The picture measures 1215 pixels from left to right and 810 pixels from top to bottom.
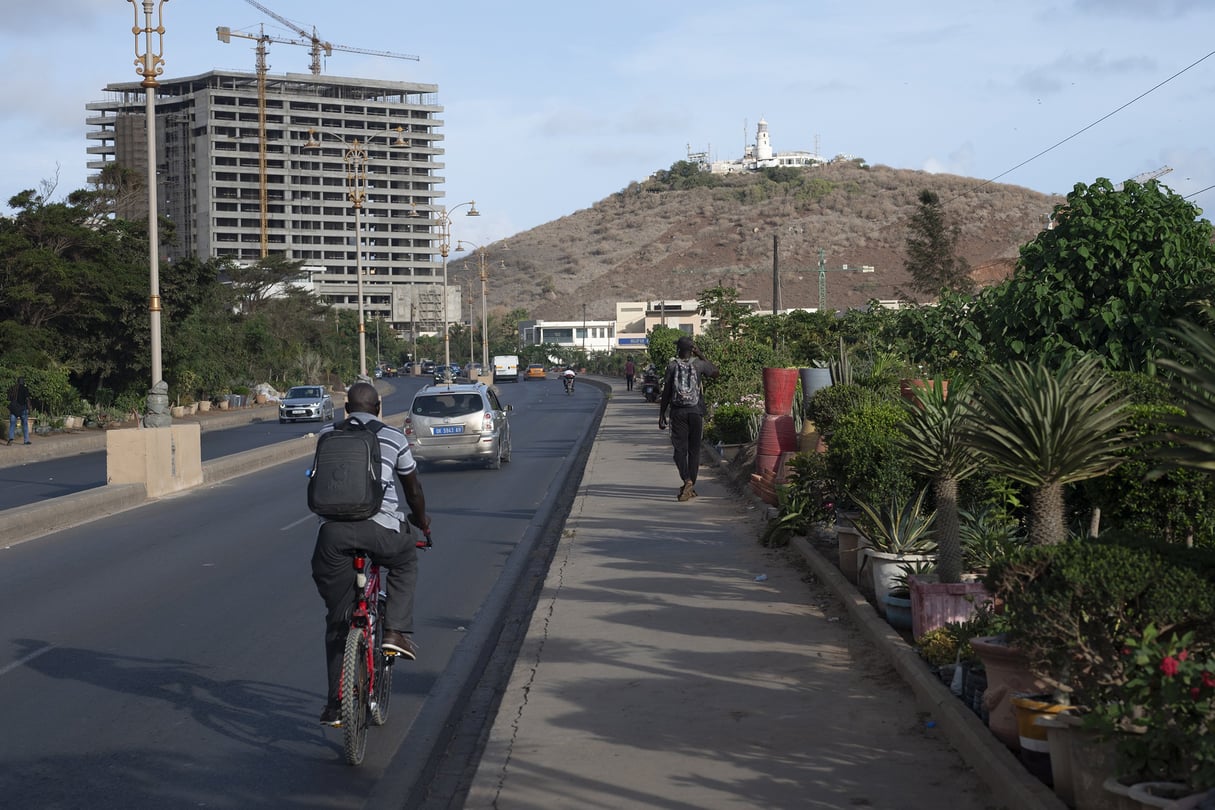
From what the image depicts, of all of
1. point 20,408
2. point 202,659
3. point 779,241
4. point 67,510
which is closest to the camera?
point 202,659

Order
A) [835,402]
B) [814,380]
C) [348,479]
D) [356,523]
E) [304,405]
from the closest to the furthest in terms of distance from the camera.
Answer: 1. [348,479]
2. [356,523]
3. [835,402]
4. [814,380]
5. [304,405]

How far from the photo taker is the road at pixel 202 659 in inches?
251

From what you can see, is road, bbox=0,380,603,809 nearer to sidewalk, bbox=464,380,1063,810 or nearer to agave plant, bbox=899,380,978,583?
sidewalk, bbox=464,380,1063,810

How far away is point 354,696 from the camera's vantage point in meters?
6.30

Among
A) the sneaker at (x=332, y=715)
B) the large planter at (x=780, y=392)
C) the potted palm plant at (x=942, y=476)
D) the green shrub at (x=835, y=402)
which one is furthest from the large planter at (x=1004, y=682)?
the large planter at (x=780, y=392)

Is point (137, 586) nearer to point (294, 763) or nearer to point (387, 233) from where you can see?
point (294, 763)

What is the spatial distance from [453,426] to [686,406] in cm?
789

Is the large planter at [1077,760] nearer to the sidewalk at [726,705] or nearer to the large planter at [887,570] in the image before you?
the sidewalk at [726,705]

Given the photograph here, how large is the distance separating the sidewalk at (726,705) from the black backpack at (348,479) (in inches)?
53.7

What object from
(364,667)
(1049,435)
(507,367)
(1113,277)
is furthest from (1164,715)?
(507,367)

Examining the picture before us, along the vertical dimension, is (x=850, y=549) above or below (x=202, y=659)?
above

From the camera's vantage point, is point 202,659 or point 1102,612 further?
point 202,659

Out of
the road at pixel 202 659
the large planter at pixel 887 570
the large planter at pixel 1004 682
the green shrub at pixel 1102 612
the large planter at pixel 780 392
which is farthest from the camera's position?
the large planter at pixel 780 392

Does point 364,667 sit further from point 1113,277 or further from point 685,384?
point 685,384
